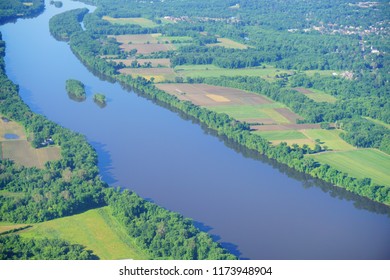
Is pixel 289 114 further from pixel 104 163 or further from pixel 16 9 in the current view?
pixel 16 9

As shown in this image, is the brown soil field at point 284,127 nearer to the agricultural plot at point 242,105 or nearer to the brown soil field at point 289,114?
the agricultural plot at point 242,105

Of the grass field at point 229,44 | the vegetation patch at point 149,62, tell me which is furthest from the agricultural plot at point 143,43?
the grass field at point 229,44

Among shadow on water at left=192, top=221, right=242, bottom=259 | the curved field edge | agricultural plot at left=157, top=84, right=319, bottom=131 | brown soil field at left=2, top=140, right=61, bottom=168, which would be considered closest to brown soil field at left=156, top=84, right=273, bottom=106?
agricultural plot at left=157, top=84, right=319, bottom=131

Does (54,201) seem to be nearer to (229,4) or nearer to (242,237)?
(242,237)

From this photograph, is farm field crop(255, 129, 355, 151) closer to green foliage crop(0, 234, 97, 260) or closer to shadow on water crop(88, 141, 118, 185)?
shadow on water crop(88, 141, 118, 185)

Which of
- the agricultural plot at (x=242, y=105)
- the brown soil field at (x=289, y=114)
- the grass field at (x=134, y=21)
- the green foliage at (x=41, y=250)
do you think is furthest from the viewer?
the grass field at (x=134, y=21)

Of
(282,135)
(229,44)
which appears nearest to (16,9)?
(229,44)

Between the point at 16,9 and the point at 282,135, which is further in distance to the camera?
the point at 16,9
